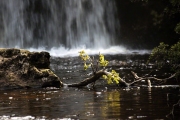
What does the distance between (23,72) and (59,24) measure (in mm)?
30567

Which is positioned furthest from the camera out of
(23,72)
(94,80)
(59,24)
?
(59,24)

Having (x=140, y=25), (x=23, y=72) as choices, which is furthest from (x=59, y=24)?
(x=23, y=72)

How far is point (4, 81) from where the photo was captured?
15.4 m

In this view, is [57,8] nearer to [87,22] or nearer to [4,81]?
[87,22]

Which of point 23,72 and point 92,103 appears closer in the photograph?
point 92,103

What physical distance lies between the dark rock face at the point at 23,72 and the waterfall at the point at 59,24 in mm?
27973

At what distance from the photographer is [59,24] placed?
45.8 m

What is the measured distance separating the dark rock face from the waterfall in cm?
2797

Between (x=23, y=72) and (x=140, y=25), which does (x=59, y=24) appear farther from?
(x=23, y=72)

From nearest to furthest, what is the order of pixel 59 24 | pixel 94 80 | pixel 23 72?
pixel 94 80
pixel 23 72
pixel 59 24

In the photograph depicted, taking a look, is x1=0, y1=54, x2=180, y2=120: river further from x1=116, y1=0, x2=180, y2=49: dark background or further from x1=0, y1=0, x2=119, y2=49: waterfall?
x1=0, y1=0, x2=119, y2=49: waterfall

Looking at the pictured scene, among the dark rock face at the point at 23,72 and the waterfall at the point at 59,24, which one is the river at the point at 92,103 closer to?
the dark rock face at the point at 23,72

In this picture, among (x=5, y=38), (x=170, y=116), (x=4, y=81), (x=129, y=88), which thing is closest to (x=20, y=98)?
(x=4, y=81)

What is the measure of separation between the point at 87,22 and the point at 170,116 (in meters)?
37.3
